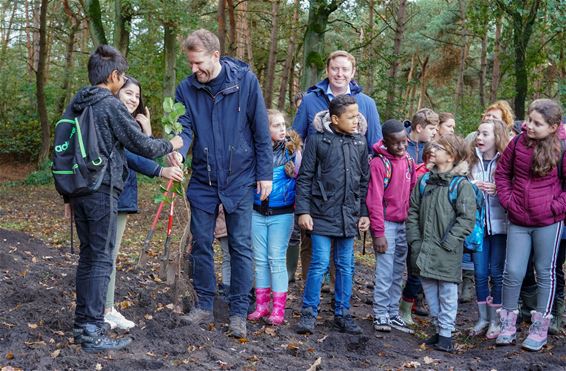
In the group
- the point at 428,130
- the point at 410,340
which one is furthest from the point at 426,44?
the point at 410,340

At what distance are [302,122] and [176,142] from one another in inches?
61.8

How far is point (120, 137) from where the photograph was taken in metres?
4.32

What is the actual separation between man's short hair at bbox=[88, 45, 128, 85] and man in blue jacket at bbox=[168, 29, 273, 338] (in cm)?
67

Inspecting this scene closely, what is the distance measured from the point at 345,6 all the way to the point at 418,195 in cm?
1457

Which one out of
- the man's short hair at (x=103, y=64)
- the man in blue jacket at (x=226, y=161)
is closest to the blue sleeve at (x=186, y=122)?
the man in blue jacket at (x=226, y=161)

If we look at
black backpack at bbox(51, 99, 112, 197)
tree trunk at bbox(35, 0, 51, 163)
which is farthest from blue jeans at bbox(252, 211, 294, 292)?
tree trunk at bbox(35, 0, 51, 163)

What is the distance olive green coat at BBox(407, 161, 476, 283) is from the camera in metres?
5.22

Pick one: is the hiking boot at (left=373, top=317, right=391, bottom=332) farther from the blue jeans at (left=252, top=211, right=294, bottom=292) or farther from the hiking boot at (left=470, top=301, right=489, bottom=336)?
the blue jeans at (left=252, top=211, right=294, bottom=292)

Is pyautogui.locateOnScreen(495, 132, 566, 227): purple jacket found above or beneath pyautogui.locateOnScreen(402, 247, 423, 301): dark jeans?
above

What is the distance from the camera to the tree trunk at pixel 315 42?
14125 millimetres

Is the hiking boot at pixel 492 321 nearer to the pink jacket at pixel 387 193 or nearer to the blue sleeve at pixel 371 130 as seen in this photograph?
the pink jacket at pixel 387 193

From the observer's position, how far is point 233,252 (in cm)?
507

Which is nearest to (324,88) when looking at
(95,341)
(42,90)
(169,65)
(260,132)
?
(260,132)

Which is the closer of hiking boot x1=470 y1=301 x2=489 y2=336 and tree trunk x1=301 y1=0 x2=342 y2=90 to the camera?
hiking boot x1=470 y1=301 x2=489 y2=336
